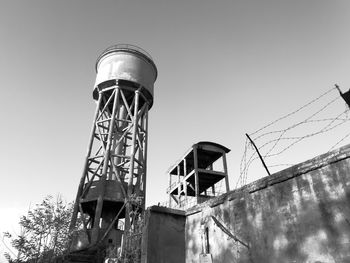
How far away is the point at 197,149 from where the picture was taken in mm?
22172

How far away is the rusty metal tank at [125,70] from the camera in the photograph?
59.7 ft

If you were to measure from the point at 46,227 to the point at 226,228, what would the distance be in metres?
6.49

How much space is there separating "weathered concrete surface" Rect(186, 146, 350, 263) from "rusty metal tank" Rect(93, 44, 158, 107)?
13434mm

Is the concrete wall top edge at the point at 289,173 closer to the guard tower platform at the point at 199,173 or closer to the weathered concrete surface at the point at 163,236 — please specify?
the weathered concrete surface at the point at 163,236

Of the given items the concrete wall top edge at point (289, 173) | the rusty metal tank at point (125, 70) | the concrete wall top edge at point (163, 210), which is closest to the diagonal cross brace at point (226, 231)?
the concrete wall top edge at point (289, 173)

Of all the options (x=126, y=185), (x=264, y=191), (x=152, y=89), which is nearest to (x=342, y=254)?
(x=264, y=191)

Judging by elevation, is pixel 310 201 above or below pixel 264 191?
below

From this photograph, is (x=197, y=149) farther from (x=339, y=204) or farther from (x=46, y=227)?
(x=339, y=204)

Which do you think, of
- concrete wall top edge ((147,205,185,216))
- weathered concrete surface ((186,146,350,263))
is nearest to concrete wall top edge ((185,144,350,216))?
weathered concrete surface ((186,146,350,263))

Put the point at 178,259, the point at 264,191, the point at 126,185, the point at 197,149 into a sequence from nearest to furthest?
the point at 264,191 < the point at 178,259 < the point at 126,185 < the point at 197,149

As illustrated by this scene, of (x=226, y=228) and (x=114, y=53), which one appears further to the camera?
(x=114, y=53)

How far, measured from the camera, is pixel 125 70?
18.4 m

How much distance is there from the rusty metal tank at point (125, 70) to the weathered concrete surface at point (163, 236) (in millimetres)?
12622

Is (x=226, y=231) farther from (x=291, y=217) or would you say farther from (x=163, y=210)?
(x=163, y=210)
